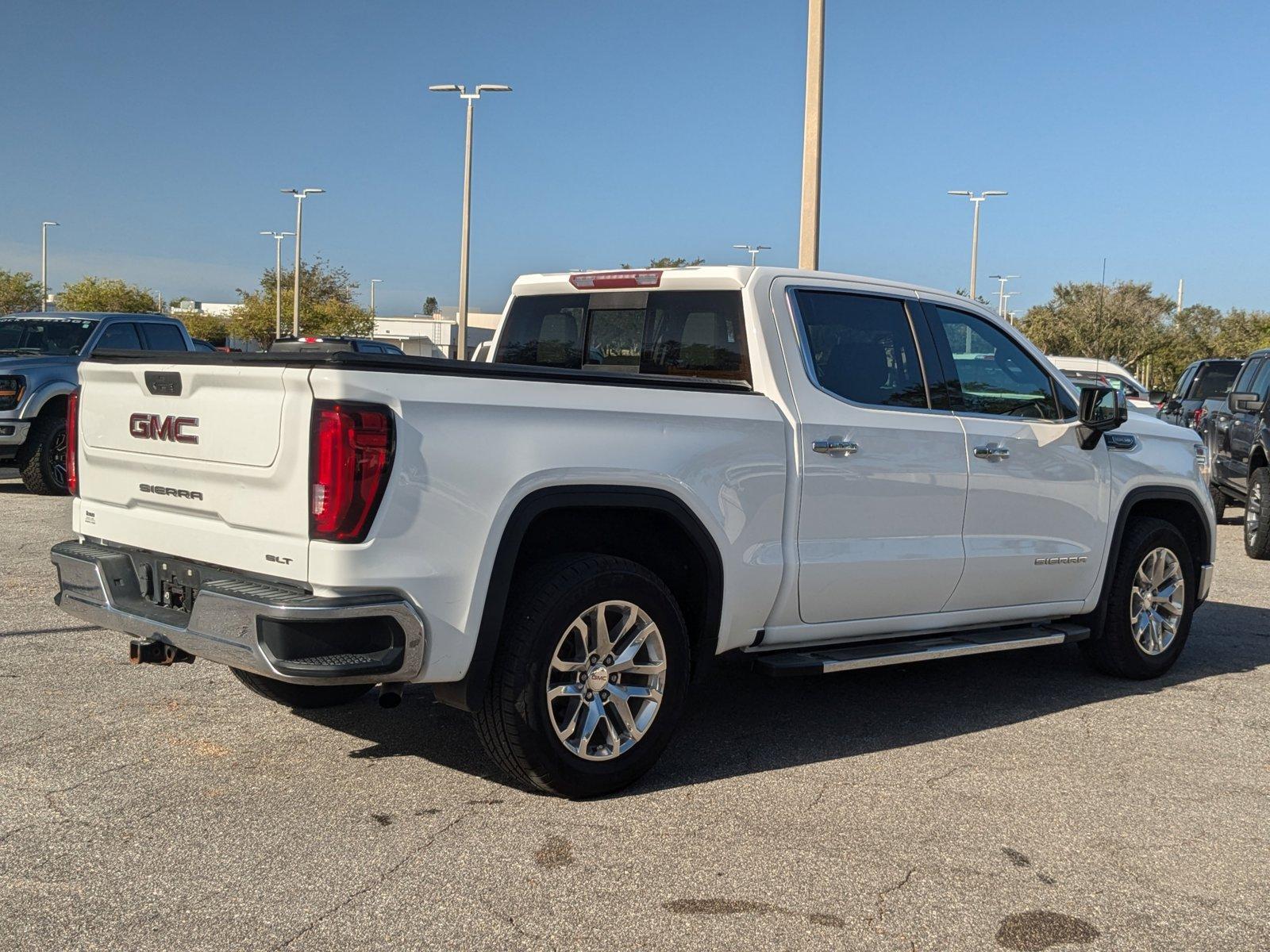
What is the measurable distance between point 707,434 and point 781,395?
1.61ft

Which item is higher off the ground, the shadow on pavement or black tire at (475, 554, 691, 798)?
black tire at (475, 554, 691, 798)

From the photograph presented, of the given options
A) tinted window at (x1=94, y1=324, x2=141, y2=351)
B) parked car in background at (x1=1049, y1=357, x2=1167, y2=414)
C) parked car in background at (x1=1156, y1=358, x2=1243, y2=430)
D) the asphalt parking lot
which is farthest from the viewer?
parked car in background at (x1=1156, y1=358, x2=1243, y2=430)

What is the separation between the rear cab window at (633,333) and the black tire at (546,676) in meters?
0.97

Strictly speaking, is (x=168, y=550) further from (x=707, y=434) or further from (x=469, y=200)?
(x=469, y=200)

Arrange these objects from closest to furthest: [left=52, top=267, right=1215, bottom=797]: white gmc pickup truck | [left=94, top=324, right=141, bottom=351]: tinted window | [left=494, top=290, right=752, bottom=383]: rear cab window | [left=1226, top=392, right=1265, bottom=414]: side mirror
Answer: [left=52, top=267, right=1215, bottom=797]: white gmc pickup truck < [left=494, top=290, right=752, bottom=383]: rear cab window < [left=1226, top=392, right=1265, bottom=414]: side mirror < [left=94, top=324, right=141, bottom=351]: tinted window

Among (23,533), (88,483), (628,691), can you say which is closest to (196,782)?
(88,483)

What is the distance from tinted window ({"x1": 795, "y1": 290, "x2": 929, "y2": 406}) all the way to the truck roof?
0.09 m

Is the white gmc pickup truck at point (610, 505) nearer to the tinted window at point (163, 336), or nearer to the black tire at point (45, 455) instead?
the black tire at point (45, 455)

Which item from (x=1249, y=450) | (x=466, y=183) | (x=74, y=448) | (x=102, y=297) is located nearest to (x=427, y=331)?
(x=102, y=297)

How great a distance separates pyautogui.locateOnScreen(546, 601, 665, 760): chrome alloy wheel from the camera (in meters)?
4.63

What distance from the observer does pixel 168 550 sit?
465cm

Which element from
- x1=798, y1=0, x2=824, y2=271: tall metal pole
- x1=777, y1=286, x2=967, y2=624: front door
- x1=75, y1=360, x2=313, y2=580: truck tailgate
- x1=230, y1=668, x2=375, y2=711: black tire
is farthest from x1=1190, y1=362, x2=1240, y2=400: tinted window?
x1=75, y1=360, x2=313, y2=580: truck tailgate

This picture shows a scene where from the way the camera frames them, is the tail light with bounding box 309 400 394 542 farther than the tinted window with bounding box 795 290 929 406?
No

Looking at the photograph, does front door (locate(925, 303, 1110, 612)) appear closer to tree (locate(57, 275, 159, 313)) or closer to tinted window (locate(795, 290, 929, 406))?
tinted window (locate(795, 290, 929, 406))
